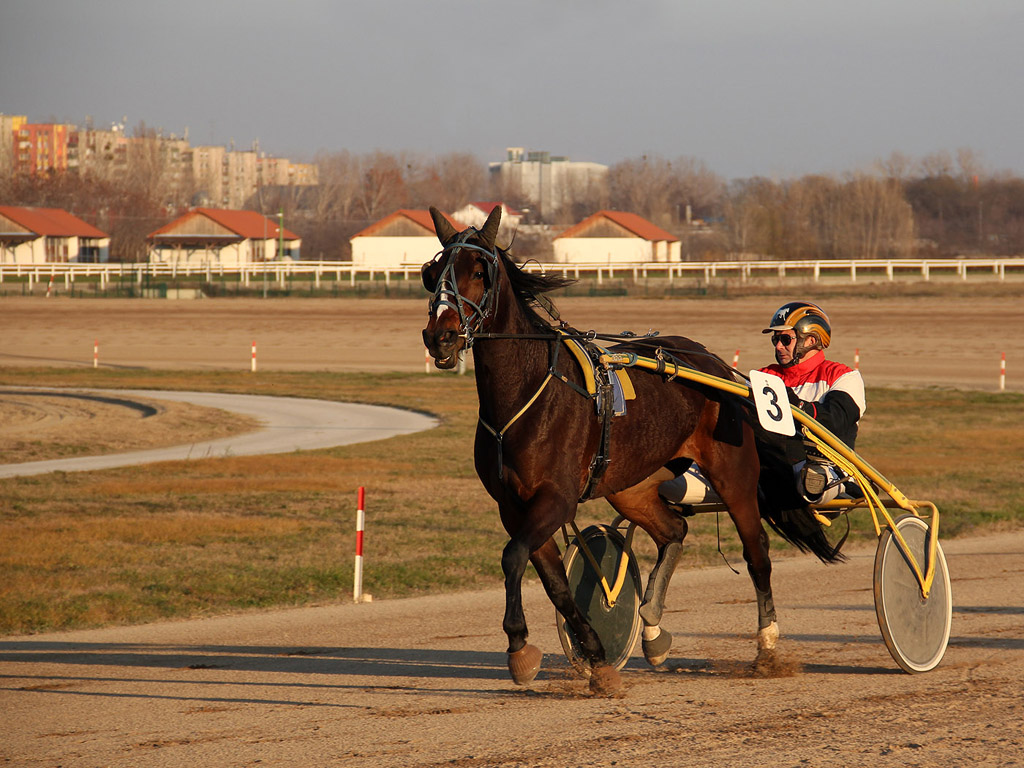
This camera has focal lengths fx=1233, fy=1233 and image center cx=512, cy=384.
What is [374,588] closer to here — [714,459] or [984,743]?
[714,459]

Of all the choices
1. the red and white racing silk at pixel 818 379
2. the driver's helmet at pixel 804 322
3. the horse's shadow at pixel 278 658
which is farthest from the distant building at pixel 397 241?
the driver's helmet at pixel 804 322

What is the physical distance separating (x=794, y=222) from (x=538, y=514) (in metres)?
90.4

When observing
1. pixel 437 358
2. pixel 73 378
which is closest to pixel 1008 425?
pixel 437 358

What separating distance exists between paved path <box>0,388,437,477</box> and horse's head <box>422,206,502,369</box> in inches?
439

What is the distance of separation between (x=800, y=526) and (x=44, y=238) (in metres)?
80.4

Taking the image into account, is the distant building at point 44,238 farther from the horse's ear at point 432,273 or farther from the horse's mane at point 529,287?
the horse's ear at point 432,273

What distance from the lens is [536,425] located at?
17.2 ft

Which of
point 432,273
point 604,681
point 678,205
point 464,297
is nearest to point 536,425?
point 464,297

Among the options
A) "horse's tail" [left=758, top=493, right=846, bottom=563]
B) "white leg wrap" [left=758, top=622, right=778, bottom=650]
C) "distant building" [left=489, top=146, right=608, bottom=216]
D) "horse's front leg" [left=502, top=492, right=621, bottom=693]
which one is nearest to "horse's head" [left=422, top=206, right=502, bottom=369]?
"horse's front leg" [left=502, top=492, right=621, bottom=693]

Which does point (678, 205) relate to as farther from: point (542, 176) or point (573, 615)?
point (573, 615)

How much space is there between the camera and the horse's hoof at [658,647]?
6.07 meters

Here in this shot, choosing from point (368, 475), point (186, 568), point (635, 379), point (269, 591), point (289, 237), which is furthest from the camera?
point (289, 237)

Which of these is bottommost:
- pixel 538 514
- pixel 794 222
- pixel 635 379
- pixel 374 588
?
pixel 374 588

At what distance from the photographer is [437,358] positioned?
4.86m
